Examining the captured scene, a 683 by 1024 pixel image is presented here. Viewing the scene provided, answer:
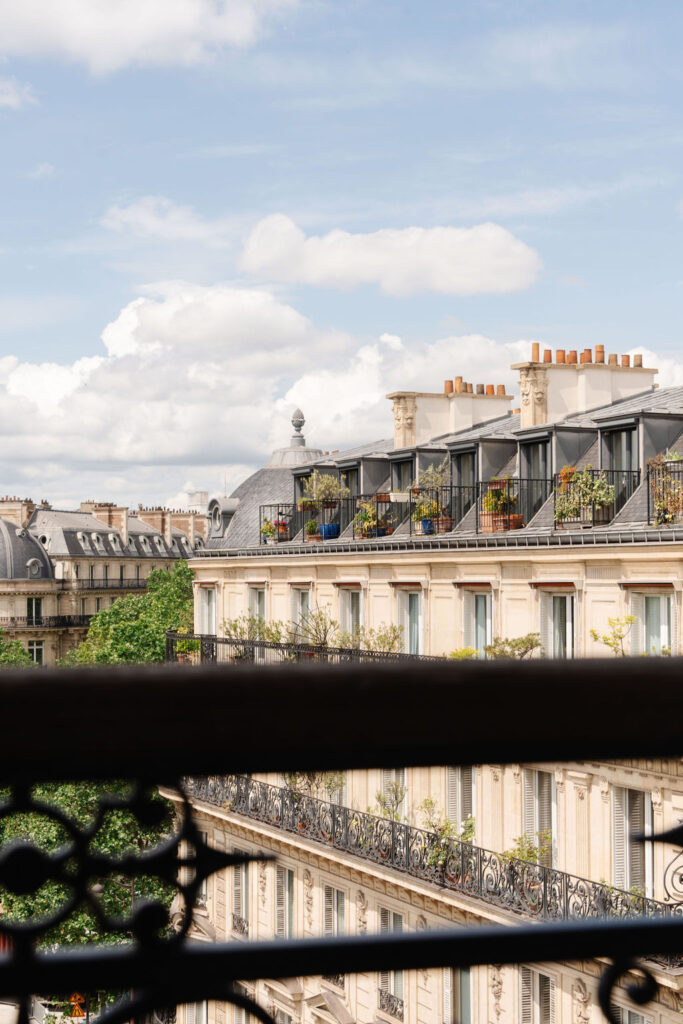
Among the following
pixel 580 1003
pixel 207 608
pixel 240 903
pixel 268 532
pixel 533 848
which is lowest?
pixel 240 903

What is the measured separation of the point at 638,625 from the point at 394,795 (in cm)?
709

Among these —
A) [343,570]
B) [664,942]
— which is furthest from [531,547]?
[664,942]

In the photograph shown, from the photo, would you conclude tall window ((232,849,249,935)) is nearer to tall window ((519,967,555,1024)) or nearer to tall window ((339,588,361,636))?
tall window ((339,588,361,636))

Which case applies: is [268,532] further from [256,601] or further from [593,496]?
[593,496]

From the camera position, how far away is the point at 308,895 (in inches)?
1034

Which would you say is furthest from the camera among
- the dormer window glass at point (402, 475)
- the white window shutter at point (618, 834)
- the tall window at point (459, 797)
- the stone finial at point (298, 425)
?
the stone finial at point (298, 425)

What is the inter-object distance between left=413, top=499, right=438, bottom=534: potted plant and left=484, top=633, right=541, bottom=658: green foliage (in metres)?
5.73

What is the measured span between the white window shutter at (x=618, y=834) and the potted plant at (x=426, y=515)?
9.26m

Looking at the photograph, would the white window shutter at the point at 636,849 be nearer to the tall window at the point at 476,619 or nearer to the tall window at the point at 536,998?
the tall window at the point at 536,998

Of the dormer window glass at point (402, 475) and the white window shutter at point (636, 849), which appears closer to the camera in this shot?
the white window shutter at point (636, 849)

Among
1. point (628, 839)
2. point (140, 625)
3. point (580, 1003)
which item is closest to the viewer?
point (580, 1003)

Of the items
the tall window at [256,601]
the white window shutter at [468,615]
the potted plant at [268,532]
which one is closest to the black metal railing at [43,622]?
the potted plant at [268,532]

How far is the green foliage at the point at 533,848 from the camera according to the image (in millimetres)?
21500

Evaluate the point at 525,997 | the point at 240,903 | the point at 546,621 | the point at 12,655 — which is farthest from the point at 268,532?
the point at 12,655
